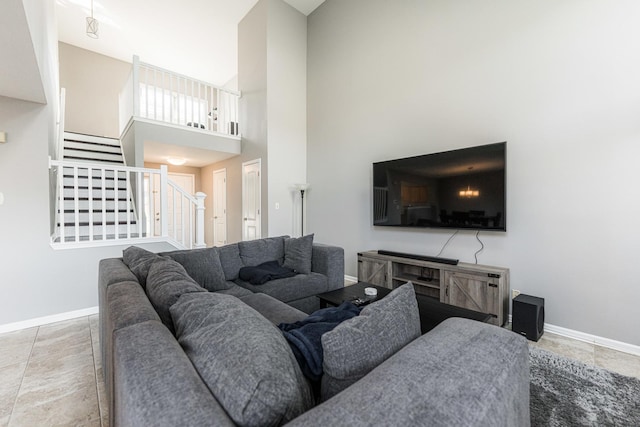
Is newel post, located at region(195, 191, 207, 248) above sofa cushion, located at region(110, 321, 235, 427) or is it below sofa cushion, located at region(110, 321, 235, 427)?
above

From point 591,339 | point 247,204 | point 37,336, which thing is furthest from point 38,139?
point 591,339

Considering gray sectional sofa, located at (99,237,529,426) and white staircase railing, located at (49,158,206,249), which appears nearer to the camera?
gray sectional sofa, located at (99,237,529,426)

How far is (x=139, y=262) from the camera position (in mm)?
1879

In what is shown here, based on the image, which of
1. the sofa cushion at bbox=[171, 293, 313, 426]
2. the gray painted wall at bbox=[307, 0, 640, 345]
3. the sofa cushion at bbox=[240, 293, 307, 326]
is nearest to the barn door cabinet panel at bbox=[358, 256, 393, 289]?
the gray painted wall at bbox=[307, 0, 640, 345]

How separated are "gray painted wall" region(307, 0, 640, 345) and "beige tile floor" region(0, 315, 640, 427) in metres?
0.35

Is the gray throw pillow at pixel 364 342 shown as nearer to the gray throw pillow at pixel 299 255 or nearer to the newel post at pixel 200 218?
the gray throw pillow at pixel 299 255

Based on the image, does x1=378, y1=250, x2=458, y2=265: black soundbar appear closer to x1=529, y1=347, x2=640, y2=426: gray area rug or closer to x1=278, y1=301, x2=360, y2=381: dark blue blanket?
x1=529, y1=347, x2=640, y2=426: gray area rug

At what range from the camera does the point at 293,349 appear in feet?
2.98

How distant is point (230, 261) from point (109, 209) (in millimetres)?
2731

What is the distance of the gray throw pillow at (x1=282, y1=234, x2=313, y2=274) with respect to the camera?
10.3 feet

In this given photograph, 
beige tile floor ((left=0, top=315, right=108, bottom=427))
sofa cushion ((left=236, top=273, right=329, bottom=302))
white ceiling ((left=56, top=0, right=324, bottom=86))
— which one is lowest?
beige tile floor ((left=0, top=315, right=108, bottom=427))

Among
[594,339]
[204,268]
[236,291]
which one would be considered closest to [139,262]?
[204,268]

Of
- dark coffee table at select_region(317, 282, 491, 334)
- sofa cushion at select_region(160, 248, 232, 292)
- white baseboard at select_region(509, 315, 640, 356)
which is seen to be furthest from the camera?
sofa cushion at select_region(160, 248, 232, 292)

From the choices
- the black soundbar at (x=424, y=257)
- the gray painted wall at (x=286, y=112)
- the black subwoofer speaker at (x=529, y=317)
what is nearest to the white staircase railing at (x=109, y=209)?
the gray painted wall at (x=286, y=112)
